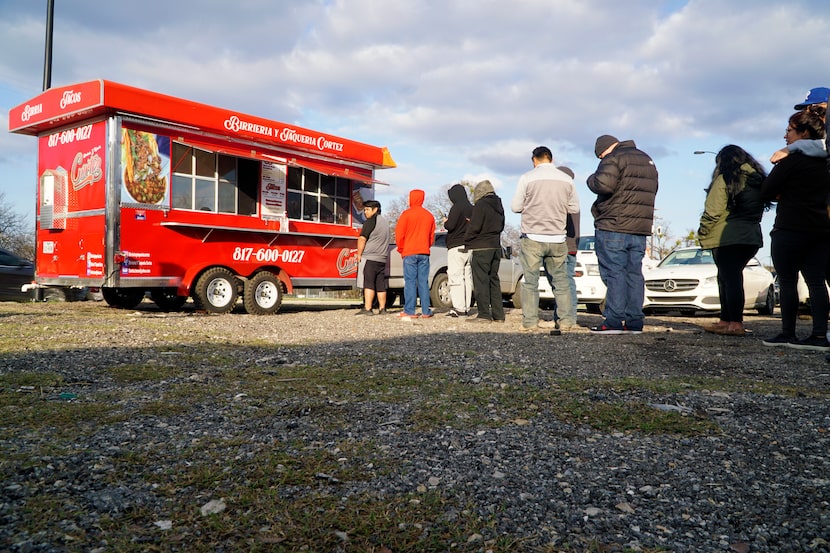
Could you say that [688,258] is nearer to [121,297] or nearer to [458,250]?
[458,250]

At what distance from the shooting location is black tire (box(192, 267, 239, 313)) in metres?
9.80

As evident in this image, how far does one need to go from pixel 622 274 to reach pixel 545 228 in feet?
3.25

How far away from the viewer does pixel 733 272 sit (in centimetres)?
703

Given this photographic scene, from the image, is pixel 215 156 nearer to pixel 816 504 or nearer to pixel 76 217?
pixel 76 217

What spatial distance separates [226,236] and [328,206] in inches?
93.9

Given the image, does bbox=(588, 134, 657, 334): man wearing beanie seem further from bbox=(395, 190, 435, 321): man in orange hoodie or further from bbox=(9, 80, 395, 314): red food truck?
bbox=(9, 80, 395, 314): red food truck

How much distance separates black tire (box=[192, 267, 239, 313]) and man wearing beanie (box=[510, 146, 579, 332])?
482 centimetres

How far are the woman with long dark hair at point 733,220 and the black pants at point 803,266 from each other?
32.7 inches

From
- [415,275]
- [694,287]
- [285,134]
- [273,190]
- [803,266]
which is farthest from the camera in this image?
[694,287]

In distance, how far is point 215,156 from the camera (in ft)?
33.6

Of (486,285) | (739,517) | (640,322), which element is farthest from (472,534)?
(486,285)

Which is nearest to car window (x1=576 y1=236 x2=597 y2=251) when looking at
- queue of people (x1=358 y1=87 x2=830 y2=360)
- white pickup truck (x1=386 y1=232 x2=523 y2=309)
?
white pickup truck (x1=386 y1=232 x2=523 y2=309)

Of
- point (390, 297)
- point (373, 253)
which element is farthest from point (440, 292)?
point (373, 253)

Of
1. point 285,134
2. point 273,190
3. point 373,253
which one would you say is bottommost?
point 373,253
